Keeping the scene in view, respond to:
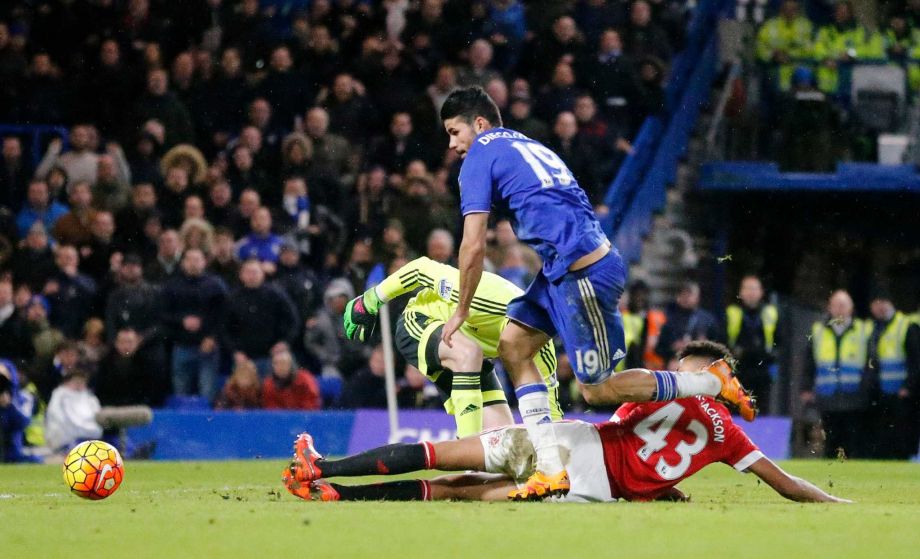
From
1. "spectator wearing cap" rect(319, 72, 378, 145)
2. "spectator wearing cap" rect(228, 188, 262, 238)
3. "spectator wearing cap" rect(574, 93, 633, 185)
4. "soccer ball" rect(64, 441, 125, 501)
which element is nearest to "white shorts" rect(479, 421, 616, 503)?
"soccer ball" rect(64, 441, 125, 501)

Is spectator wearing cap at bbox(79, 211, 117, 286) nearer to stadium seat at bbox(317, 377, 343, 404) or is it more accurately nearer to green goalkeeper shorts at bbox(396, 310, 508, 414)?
stadium seat at bbox(317, 377, 343, 404)

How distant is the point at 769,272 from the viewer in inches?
850

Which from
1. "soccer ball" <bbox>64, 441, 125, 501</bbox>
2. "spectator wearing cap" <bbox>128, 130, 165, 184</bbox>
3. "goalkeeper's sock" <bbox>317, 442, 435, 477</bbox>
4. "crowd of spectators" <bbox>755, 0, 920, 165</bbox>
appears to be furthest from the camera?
"crowd of spectators" <bbox>755, 0, 920, 165</bbox>

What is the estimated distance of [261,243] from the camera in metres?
16.8

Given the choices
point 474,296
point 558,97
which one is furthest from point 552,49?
point 474,296

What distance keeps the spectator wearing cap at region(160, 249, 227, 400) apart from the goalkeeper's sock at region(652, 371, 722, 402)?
842cm

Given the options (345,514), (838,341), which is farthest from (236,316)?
(345,514)

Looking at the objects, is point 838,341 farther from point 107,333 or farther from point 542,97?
point 107,333

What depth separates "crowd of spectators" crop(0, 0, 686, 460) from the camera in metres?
15.9

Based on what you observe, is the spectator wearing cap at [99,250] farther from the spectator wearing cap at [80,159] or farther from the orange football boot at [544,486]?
the orange football boot at [544,486]

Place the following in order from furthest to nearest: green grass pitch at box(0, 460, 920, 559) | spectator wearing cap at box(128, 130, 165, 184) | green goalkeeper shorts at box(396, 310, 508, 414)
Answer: spectator wearing cap at box(128, 130, 165, 184), green goalkeeper shorts at box(396, 310, 508, 414), green grass pitch at box(0, 460, 920, 559)

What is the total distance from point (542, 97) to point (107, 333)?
231 inches

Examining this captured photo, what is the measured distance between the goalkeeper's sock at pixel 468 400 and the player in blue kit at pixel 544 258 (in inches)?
44.1

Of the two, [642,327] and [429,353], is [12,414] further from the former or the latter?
[429,353]
